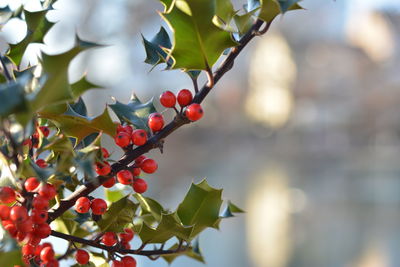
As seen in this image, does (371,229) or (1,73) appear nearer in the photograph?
(1,73)

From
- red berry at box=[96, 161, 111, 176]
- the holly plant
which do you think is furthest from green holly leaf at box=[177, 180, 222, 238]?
red berry at box=[96, 161, 111, 176]

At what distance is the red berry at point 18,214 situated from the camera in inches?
12.8

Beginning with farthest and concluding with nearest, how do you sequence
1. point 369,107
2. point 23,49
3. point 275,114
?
point 275,114 < point 369,107 < point 23,49

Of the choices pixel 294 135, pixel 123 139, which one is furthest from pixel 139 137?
pixel 294 135

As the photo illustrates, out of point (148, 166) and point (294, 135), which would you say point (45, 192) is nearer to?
point (148, 166)

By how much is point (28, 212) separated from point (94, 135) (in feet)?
0.37

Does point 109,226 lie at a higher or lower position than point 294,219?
higher

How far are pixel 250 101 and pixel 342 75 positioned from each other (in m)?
2.57

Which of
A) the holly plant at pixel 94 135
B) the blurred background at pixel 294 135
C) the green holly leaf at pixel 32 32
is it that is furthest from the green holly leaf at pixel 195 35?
the blurred background at pixel 294 135

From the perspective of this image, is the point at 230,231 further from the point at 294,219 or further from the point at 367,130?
the point at 367,130

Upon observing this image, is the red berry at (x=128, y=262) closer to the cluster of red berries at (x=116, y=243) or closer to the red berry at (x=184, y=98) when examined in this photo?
the cluster of red berries at (x=116, y=243)

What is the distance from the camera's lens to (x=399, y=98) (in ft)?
32.6

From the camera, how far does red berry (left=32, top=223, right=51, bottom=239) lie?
0.36 m

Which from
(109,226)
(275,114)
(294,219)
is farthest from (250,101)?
(109,226)
